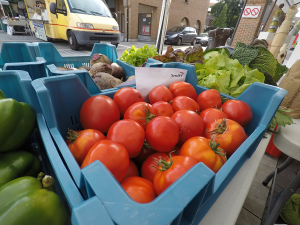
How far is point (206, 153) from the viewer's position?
0.64 meters

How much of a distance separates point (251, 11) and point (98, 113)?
7.68 meters

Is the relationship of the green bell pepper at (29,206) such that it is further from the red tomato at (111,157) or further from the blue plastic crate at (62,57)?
the blue plastic crate at (62,57)

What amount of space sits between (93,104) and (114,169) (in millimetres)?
413

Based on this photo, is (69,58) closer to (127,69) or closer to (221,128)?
(127,69)

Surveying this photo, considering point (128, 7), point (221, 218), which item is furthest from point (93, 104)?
point (128, 7)

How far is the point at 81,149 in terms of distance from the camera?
0.67 m

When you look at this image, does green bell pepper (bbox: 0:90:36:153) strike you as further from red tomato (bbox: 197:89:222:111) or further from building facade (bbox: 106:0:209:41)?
building facade (bbox: 106:0:209:41)

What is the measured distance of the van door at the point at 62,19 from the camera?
629cm

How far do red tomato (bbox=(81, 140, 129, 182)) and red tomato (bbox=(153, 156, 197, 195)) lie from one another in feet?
0.43

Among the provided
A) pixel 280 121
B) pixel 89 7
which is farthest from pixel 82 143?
pixel 89 7

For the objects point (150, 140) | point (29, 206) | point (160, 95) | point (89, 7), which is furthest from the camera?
point (89, 7)

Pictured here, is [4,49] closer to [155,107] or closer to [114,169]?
[155,107]

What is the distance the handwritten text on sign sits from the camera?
1.10 meters

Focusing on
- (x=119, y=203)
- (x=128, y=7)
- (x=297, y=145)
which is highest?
(x=128, y=7)
